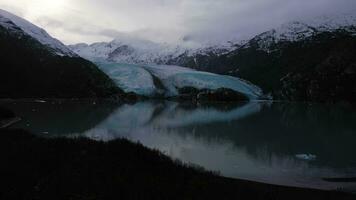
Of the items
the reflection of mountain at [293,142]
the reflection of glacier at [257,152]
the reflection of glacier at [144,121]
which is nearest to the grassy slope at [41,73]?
the reflection of glacier at [144,121]

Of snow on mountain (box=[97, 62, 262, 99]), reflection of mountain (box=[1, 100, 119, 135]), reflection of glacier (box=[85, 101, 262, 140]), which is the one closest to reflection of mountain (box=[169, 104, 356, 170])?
reflection of glacier (box=[85, 101, 262, 140])

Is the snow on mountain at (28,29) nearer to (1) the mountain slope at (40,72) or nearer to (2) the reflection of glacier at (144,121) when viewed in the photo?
(1) the mountain slope at (40,72)

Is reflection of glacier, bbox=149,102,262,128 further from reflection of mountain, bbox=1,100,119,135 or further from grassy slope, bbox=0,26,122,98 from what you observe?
grassy slope, bbox=0,26,122,98

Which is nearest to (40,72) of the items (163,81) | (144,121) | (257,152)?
(163,81)

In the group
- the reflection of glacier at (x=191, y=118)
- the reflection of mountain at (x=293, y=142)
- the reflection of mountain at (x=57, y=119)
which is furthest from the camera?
the reflection of glacier at (x=191, y=118)

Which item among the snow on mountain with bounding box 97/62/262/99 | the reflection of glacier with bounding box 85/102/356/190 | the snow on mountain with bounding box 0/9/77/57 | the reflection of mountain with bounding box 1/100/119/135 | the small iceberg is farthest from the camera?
the snow on mountain with bounding box 0/9/77/57

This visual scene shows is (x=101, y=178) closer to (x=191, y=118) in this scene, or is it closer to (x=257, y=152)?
(x=257, y=152)

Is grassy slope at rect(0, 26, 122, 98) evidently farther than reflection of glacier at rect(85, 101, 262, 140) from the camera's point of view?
Yes
